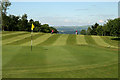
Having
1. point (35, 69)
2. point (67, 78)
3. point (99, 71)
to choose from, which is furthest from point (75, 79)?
point (35, 69)

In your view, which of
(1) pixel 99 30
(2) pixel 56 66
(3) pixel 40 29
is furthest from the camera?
(3) pixel 40 29

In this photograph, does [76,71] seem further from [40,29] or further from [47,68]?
[40,29]

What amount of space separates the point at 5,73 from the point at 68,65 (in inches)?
257

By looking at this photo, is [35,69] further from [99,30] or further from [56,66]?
[99,30]

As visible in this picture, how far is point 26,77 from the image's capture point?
11539mm

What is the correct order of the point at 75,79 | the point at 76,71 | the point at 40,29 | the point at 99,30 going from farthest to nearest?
the point at 40,29
the point at 99,30
the point at 76,71
the point at 75,79

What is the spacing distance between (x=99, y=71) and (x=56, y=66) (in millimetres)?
4438

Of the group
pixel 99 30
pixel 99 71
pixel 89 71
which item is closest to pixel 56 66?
pixel 89 71

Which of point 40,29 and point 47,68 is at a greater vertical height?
point 40,29

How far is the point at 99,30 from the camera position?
427ft

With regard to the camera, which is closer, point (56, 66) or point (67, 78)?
point (67, 78)

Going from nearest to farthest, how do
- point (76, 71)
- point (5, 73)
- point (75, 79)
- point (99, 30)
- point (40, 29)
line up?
point (75, 79), point (5, 73), point (76, 71), point (99, 30), point (40, 29)

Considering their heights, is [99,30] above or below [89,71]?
above

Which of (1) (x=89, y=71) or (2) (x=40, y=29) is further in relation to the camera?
(2) (x=40, y=29)
